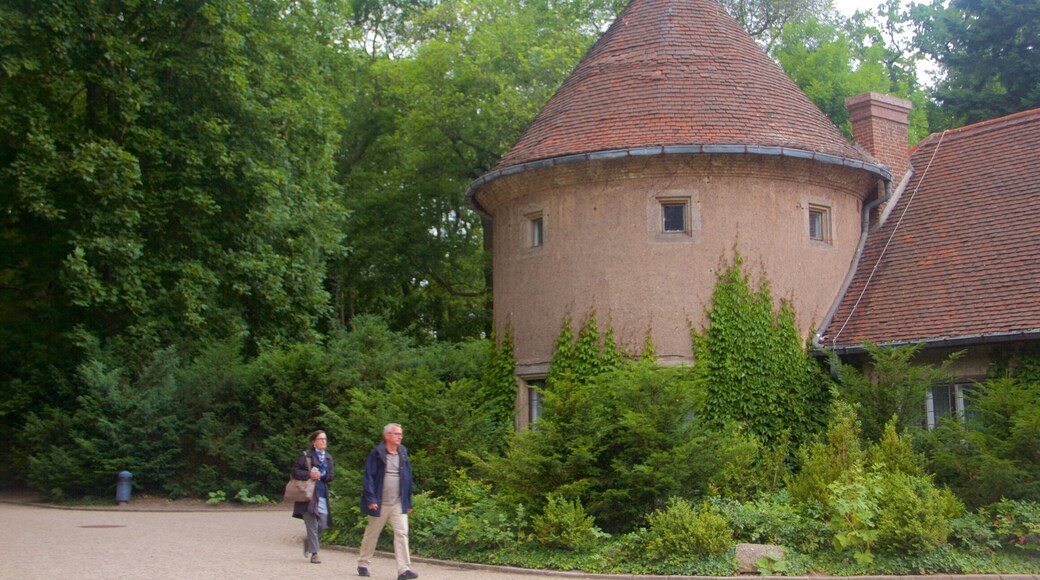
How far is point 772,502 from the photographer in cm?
1323

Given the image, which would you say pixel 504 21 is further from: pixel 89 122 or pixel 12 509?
pixel 12 509

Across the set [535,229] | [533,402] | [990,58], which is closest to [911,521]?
[533,402]

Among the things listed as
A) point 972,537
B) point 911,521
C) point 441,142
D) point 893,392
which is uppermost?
point 441,142

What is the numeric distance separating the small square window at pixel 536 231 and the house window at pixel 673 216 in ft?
6.74

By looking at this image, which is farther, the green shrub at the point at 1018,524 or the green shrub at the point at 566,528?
the green shrub at the point at 566,528

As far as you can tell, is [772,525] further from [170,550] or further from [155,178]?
[155,178]

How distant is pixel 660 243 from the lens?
56.9 ft

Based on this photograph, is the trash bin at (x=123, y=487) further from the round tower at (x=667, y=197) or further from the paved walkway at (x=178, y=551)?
the round tower at (x=667, y=197)

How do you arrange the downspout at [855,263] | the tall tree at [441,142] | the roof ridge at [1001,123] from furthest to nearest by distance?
1. the tall tree at [441,142]
2. the roof ridge at [1001,123]
3. the downspout at [855,263]

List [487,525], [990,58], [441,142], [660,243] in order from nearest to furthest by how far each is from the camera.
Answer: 1. [487,525]
2. [660,243]
3. [990,58]
4. [441,142]

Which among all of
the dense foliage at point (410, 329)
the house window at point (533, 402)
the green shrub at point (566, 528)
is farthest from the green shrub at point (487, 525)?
the house window at point (533, 402)

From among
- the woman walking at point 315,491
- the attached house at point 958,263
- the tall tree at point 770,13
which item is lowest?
the woman walking at point 315,491

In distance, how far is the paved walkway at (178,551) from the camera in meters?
11.3

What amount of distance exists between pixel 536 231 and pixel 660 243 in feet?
7.48
